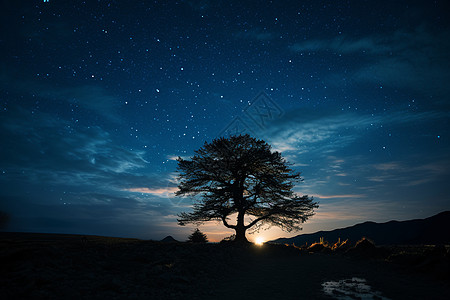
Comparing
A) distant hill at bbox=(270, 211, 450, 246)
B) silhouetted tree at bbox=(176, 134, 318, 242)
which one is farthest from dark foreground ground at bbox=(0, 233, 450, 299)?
distant hill at bbox=(270, 211, 450, 246)

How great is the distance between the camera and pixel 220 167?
1977 cm

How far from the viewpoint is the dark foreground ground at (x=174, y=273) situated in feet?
19.4

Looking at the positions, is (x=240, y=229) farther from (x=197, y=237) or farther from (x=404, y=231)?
(x=404, y=231)

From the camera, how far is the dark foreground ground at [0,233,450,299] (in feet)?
19.4

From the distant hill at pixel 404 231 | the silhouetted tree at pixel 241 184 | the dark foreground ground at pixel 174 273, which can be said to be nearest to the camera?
the dark foreground ground at pixel 174 273

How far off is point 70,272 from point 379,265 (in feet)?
43.4

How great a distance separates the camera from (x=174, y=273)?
8.30 metres

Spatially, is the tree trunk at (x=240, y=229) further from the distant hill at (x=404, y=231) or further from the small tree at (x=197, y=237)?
the distant hill at (x=404, y=231)

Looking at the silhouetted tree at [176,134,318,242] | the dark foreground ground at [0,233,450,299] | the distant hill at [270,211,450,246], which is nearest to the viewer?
the dark foreground ground at [0,233,450,299]

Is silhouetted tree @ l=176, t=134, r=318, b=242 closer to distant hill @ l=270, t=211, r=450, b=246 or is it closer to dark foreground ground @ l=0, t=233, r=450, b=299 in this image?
dark foreground ground @ l=0, t=233, r=450, b=299

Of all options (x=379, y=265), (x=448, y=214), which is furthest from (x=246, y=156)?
(x=448, y=214)

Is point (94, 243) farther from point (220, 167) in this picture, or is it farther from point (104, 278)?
point (220, 167)

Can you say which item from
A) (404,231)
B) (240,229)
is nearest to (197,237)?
(240,229)

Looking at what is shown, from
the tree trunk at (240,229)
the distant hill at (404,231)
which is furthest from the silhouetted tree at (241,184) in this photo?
the distant hill at (404,231)
